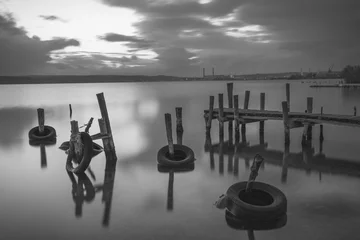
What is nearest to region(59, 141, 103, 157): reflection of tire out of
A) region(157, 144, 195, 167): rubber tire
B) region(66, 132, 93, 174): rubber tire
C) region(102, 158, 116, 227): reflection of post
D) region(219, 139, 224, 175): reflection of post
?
region(102, 158, 116, 227): reflection of post

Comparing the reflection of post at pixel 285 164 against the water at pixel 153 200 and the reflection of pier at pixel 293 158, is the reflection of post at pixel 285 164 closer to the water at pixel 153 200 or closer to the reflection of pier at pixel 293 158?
the reflection of pier at pixel 293 158

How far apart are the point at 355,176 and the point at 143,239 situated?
8872 millimetres

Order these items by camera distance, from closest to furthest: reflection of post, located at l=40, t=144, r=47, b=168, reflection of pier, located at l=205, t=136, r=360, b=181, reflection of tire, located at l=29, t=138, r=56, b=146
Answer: reflection of pier, located at l=205, t=136, r=360, b=181
reflection of post, located at l=40, t=144, r=47, b=168
reflection of tire, located at l=29, t=138, r=56, b=146

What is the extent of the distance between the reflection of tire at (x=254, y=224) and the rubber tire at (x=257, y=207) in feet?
0.34

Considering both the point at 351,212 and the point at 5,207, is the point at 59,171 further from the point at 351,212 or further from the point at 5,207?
the point at 351,212

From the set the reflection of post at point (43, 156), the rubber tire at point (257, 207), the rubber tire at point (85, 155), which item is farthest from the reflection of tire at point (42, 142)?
the rubber tire at point (257, 207)

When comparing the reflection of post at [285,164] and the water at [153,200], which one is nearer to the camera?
the water at [153,200]

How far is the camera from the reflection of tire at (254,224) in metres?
7.61

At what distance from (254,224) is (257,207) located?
0.44 meters

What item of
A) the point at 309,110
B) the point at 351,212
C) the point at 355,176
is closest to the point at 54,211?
the point at 351,212

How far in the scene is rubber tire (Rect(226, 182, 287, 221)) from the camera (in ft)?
25.0

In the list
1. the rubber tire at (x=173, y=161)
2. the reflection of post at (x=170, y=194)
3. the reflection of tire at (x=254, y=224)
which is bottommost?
the reflection of post at (x=170, y=194)

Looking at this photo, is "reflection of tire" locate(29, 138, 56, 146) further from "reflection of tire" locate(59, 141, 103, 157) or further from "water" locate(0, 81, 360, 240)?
"reflection of tire" locate(59, 141, 103, 157)

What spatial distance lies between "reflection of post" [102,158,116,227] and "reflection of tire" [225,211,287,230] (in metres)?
3.31
